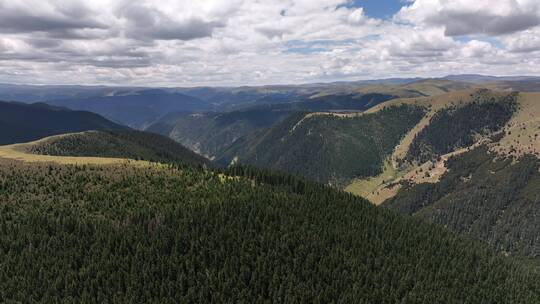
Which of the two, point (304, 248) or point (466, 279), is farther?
point (466, 279)

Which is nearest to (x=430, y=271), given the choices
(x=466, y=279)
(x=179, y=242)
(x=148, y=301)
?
(x=466, y=279)

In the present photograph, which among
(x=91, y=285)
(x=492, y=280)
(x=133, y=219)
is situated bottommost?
(x=492, y=280)

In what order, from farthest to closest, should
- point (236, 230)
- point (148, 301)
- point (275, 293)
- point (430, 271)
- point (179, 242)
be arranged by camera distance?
point (430, 271), point (236, 230), point (179, 242), point (275, 293), point (148, 301)

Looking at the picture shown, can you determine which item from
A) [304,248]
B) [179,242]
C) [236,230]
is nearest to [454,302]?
[304,248]

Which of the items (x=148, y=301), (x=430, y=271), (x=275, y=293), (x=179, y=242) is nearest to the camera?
(x=148, y=301)

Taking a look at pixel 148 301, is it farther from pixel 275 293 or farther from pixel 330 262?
pixel 330 262

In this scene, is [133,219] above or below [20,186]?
below
